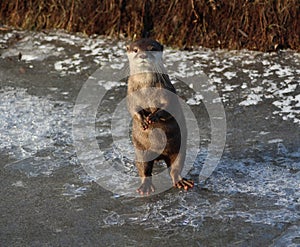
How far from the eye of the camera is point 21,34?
592 cm

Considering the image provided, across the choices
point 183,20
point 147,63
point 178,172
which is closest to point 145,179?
point 178,172

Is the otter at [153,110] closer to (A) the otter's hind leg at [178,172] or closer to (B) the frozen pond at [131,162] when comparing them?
(A) the otter's hind leg at [178,172]

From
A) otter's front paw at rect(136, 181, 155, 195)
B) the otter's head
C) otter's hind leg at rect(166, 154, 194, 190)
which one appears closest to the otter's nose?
the otter's head

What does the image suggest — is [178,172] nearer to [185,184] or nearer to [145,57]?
[185,184]

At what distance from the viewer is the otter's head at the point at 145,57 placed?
321 cm

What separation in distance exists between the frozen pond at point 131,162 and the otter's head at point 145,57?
Answer: 0.62 meters

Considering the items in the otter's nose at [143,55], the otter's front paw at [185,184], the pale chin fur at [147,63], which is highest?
the otter's nose at [143,55]

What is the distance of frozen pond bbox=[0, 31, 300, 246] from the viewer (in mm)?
3016

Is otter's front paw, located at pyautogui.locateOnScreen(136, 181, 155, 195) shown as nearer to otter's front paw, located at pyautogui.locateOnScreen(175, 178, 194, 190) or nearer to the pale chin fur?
otter's front paw, located at pyautogui.locateOnScreen(175, 178, 194, 190)

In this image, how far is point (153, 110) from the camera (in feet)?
10.9

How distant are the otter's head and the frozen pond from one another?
622 millimetres

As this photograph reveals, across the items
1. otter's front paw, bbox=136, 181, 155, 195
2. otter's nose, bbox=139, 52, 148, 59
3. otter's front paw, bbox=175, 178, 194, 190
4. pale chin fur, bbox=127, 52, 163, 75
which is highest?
otter's nose, bbox=139, 52, 148, 59

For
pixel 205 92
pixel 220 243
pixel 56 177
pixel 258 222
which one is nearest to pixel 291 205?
pixel 258 222

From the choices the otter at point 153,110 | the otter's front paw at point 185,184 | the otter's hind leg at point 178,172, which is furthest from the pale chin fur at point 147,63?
the otter's front paw at point 185,184
